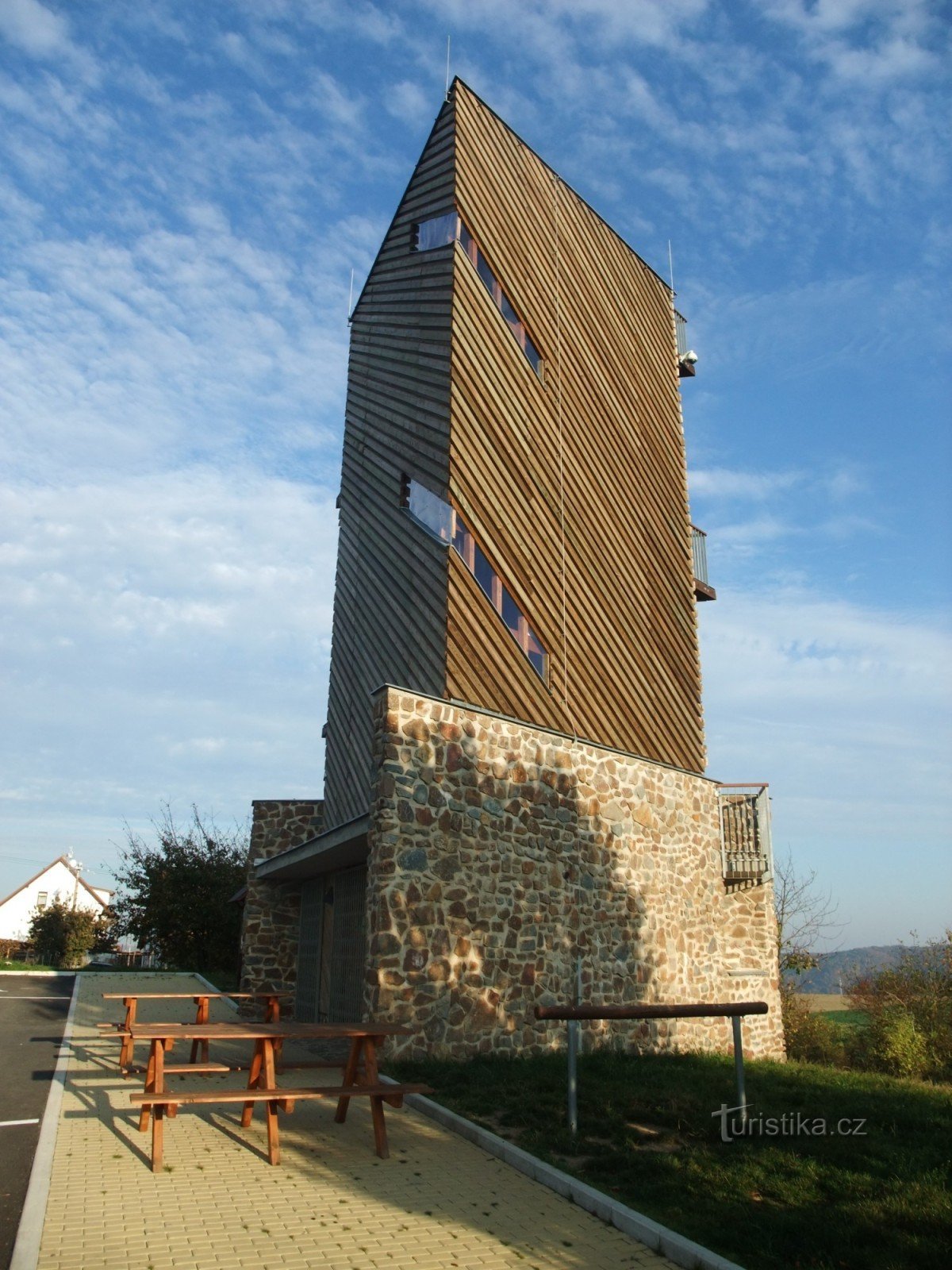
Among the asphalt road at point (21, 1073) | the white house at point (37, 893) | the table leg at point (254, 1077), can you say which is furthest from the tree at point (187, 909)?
the white house at point (37, 893)

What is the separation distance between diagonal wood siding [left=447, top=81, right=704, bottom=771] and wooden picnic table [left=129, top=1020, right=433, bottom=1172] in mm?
4671

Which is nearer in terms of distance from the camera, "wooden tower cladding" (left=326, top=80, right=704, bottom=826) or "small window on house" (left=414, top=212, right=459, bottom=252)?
"wooden tower cladding" (left=326, top=80, right=704, bottom=826)

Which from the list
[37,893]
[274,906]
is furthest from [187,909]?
[37,893]

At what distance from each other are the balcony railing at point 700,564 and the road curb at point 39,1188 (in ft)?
41.0

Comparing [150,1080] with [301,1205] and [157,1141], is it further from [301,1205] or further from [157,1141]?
[301,1205]

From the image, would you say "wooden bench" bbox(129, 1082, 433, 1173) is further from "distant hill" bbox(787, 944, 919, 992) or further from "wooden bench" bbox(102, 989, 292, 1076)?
"distant hill" bbox(787, 944, 919, 992)

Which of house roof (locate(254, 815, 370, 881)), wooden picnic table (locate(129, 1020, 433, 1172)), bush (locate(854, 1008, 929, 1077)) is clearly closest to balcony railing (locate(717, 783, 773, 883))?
bush (locate(854, 1008, 929, 1077))

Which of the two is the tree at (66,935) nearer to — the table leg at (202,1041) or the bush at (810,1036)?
the bush at (810,1036)

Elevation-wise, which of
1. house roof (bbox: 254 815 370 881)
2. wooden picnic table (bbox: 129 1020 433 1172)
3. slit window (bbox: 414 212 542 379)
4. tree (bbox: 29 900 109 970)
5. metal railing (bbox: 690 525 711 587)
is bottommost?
tree (bbox: 29 900 109 970)

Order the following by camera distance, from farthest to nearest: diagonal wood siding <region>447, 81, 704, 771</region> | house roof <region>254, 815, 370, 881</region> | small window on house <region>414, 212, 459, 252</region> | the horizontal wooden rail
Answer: small window on house <region>414, 212, 459, 252</region>
diagonal wood siding <region>447, 81, 704, 771</region>
house roof <region>254, 815, 370, 881</region>
the horizontal wooden rail

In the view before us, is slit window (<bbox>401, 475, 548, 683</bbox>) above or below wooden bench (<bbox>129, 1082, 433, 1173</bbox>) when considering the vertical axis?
above

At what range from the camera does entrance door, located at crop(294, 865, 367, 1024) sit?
1193cm

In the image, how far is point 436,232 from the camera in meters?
Answer: 13.6

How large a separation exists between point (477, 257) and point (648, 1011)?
1047 cm
